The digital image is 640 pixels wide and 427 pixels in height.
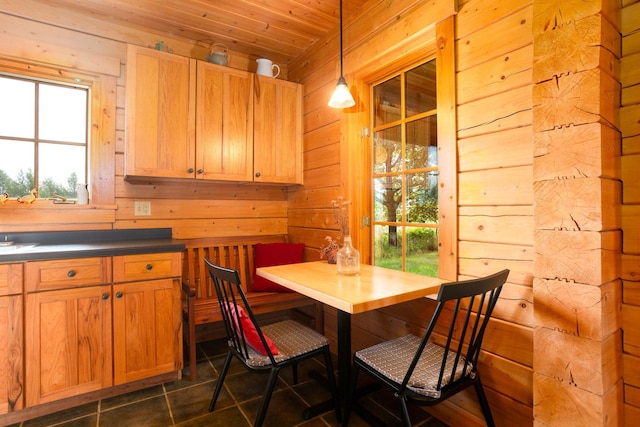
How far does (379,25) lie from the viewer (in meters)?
2.08

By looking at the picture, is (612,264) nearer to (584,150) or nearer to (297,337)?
(584,150)

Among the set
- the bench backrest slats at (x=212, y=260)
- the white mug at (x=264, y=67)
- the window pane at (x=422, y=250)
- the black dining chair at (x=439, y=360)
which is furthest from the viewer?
the white mug at (x=264, y=67)

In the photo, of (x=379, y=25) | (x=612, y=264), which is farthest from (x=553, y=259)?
(x=379, y=25)

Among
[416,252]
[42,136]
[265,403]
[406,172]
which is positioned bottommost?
[265,403]

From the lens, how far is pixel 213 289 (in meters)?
2.62

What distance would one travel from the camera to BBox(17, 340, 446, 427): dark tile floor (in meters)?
1.72

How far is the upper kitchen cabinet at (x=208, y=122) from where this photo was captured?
2.21 meters

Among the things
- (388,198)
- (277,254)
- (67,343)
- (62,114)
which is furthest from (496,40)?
(62,114)

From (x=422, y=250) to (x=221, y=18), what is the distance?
7.03ft

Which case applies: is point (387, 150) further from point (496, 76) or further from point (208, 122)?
point (208, 122)

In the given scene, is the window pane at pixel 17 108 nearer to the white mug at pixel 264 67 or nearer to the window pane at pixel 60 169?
the window pane at pixel 60 169

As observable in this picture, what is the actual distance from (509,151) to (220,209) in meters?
2.18

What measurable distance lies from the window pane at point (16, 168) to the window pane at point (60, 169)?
6 centimetres

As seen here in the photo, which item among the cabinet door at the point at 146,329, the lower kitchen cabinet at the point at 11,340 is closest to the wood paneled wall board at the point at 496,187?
the cabinet door at the point at 146,329
